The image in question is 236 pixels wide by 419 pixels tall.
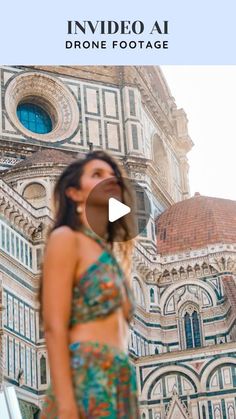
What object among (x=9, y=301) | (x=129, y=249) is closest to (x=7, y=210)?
(x=9, y=301)

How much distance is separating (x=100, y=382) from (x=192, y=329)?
98.5 feet

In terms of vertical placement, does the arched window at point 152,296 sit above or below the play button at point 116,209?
above

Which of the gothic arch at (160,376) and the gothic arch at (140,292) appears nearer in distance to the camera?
the gothic arch at (160,376)

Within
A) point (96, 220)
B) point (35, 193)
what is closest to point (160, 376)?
point (35, 193)

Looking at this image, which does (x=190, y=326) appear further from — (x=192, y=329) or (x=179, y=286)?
(x=179, y=286)

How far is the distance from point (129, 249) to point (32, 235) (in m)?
23.6

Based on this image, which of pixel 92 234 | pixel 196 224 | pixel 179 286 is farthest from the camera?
pixel 196 224

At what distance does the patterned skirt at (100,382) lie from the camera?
9.34 feet

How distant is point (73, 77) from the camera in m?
36.4

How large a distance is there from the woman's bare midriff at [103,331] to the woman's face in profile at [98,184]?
1.51ft

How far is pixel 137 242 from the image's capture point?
33156 mm

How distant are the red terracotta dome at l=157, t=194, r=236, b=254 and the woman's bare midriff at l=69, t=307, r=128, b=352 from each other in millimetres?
30978

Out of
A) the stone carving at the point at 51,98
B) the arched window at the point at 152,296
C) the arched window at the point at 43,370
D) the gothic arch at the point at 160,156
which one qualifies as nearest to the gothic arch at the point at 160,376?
the arched window at the point at 152,296

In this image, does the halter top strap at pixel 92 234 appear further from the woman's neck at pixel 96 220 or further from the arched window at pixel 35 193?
the arched window at pixel 35 193
